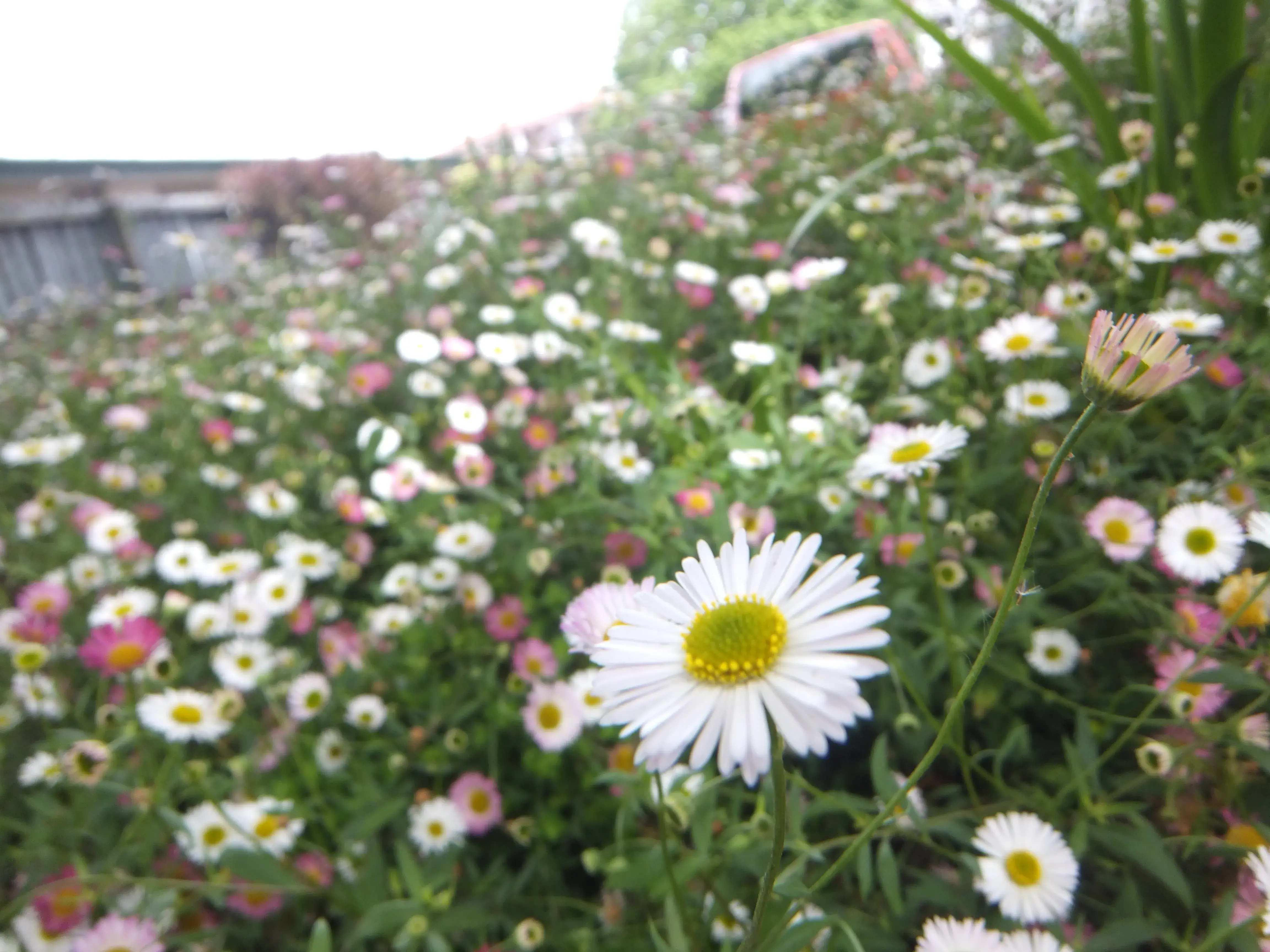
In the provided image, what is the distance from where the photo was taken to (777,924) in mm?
390

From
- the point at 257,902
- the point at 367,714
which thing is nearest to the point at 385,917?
the point at 257,902

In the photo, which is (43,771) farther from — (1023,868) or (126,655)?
(1023,868)

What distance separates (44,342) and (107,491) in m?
1.46

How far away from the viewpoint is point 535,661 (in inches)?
35.1

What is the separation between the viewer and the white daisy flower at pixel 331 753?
890mm

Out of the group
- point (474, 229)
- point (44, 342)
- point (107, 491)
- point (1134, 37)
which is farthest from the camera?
point (44, 342)

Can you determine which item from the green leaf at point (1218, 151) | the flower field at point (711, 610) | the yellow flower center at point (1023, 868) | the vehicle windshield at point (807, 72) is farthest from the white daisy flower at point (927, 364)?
the vehicle windshield at point (807, 72)

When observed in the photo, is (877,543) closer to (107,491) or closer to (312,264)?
(107,491)

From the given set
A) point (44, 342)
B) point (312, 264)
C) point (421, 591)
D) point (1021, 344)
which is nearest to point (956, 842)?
point (1021, 344)

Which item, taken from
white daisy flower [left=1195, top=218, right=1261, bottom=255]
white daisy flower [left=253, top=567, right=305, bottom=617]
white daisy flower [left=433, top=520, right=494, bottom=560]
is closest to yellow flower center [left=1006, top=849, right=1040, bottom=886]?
white daisy flower [left=433, top=520, right=494, bottom=560]

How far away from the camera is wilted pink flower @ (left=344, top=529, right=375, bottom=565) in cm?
120

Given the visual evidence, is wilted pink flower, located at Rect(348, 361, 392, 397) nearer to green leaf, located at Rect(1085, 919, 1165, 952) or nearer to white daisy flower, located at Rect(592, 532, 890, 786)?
white daisy flower, located at Rect(592, 532, 890, 786)

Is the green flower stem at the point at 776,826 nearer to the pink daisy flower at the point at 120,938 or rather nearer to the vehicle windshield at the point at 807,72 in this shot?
the pink daisy flower at the point at 120,938

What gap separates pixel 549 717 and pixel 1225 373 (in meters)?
0.90
